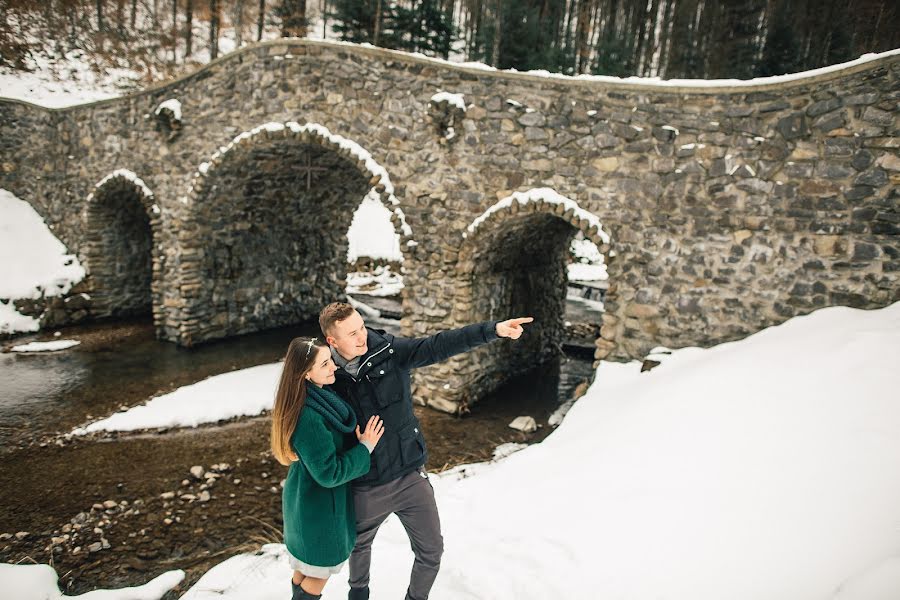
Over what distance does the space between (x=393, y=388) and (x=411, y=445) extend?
0.98 feet

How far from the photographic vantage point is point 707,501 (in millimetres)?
2920

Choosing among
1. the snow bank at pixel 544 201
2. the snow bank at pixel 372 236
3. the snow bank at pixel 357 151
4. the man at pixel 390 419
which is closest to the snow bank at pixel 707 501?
the man at pixel 390 419

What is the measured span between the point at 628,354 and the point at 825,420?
10.2 feet

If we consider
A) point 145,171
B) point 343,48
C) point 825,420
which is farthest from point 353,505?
point 145,171

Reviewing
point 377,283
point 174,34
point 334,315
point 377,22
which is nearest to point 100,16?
point 174,34

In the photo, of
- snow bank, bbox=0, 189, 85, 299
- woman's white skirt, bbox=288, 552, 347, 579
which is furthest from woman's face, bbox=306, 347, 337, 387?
snow bank, bbox=0, 189, 85, 299

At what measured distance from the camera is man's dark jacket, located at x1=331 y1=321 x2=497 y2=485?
233 cm

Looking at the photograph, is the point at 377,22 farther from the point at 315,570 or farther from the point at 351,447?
the point at 315,570

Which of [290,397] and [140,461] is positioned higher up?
[290,397]

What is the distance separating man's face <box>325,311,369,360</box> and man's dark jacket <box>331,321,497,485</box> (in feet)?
0.21

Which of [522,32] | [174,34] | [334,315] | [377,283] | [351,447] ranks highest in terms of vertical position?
[522,32]

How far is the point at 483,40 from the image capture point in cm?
1709

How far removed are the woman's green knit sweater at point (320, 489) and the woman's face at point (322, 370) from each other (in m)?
0.06

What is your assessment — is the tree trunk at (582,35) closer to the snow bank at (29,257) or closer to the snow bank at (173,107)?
the snow bank at (173,107)
